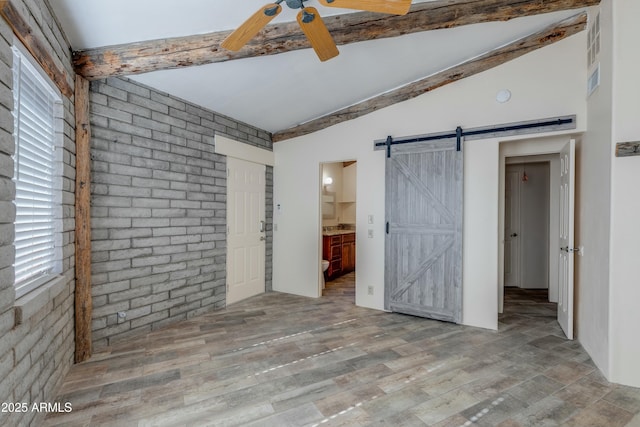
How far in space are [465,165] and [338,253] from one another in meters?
3.26

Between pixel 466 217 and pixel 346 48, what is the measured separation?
7.46ft

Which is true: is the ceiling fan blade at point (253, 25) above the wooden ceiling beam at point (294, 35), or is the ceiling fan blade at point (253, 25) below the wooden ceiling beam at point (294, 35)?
below

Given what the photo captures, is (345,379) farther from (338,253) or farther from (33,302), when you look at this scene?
(338,253)

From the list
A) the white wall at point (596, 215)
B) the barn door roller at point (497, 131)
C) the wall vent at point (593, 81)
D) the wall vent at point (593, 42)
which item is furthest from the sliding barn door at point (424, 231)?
the wall vent at point (593, 42)

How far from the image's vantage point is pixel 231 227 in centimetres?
448

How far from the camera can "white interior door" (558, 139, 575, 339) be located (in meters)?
3.17

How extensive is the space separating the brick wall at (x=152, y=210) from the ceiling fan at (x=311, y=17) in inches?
67.3

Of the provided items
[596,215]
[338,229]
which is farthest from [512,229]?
Answer: [338,229]

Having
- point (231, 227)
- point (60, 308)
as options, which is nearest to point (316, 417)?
point (60, 308)

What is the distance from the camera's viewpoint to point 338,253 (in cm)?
632

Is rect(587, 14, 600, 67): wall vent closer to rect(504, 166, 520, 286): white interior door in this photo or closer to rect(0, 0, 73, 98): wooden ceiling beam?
rect(504, 166, 520, 286): white interior door

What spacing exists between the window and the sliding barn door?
3367 millimetres

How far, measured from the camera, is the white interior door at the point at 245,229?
176 inches

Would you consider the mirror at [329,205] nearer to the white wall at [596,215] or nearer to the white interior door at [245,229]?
the white interior door at [245,229]
